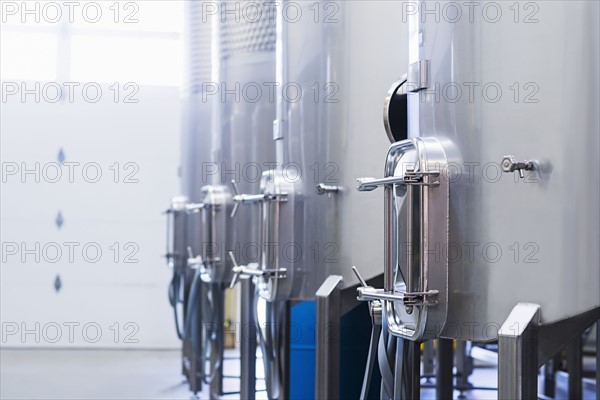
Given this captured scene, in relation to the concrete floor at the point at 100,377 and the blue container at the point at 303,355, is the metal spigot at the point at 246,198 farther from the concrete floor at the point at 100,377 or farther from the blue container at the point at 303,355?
the concrete floor at the point at 100,377

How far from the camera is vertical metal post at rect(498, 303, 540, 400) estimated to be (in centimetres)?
195

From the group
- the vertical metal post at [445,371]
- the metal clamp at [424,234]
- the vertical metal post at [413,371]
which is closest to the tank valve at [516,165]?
the metal clamp at [424,234]

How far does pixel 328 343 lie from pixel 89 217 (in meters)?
3.17

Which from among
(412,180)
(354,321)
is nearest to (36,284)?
(354,321)

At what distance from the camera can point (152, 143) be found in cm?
713

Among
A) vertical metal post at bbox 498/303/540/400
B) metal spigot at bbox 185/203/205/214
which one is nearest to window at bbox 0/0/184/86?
metal spigot at bbox 185/203/205/214

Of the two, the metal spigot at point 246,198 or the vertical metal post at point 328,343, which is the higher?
the metal spigot at point 246,198

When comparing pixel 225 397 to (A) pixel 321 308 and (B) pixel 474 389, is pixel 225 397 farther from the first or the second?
(A) pixel 321 308

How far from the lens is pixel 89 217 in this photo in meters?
5.76

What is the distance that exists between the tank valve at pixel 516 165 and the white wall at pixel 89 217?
84.4 inches

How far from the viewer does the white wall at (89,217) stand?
3744 mm

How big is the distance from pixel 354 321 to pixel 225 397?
1.66m

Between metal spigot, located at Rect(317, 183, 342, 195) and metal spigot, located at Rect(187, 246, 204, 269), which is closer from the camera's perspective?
metal spigot, located at Rect(317, 183, 342, 195)

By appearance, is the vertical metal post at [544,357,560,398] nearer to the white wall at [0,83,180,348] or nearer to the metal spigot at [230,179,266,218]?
the metal spigot at [230,179,266,218]
